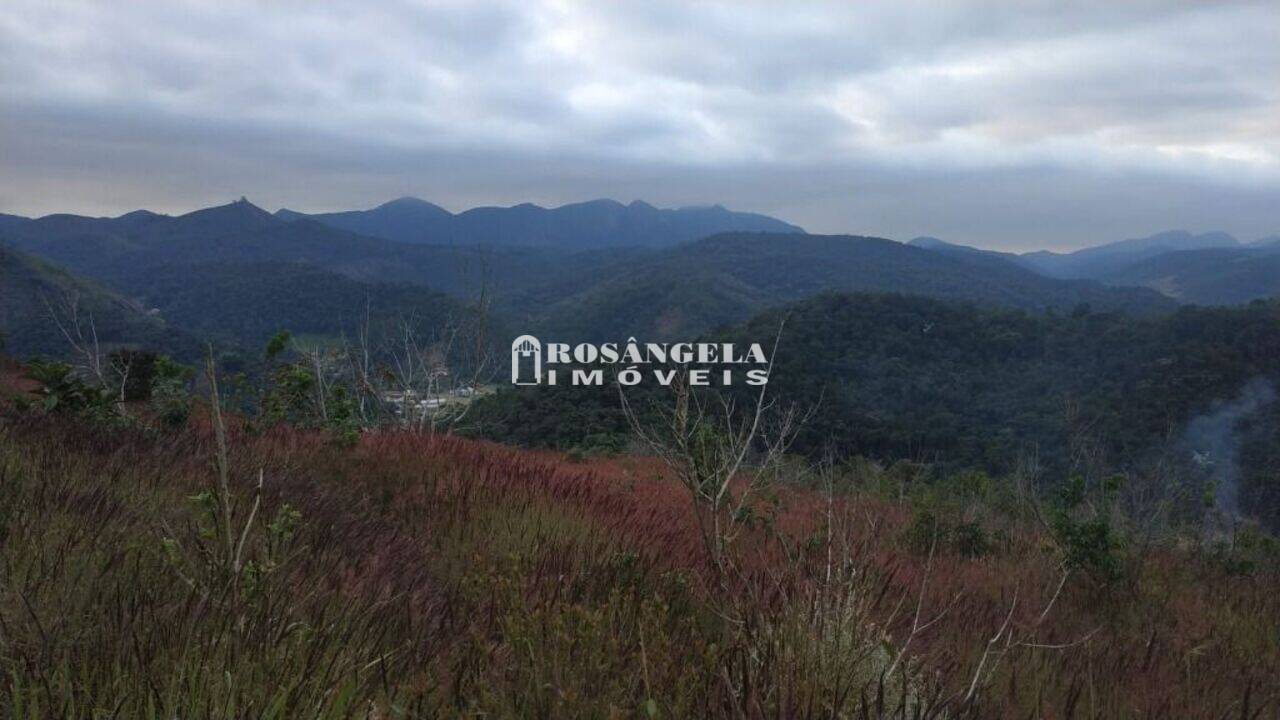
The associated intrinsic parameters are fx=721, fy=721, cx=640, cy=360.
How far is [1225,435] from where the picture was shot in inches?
1538

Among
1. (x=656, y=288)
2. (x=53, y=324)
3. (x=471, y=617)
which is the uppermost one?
(x=656, y=288)

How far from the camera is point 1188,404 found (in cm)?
4197

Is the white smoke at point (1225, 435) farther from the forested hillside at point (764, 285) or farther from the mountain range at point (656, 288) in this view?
the forested hillside at point (764, 285)

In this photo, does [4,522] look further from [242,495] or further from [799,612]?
[799,612]

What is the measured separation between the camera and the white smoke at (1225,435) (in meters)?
34.4

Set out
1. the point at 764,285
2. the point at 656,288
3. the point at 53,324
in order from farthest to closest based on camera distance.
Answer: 1. the point at 764,285
2. the point at 656,288
3. the point at 53,324

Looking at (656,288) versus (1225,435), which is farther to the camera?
(656,288)

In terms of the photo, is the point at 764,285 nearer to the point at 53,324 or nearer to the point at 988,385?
the point at 988,385

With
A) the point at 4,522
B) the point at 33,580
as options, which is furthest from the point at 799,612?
the point at 4,522

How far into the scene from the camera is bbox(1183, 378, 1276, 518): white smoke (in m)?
34.4

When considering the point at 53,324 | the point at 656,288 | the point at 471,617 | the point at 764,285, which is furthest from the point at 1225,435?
the point at 764,285

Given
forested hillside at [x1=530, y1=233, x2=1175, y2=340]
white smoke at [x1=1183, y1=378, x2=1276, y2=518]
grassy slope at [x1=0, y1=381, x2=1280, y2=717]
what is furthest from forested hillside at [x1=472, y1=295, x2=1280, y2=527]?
forested hillside at [x1=530, y1=233, x2=1175, y2=340]

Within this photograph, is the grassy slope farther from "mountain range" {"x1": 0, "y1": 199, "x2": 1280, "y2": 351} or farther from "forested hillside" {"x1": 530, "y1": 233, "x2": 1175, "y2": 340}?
"forested hillside" {"x1": 530, "y1": 233, "x2": 1175, "y2": 340}

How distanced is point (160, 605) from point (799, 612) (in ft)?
5.97
